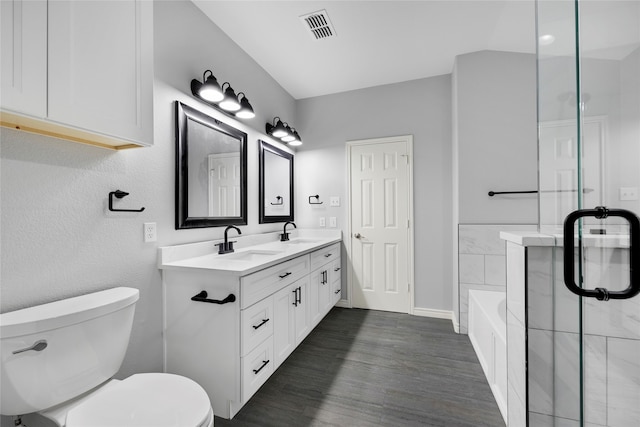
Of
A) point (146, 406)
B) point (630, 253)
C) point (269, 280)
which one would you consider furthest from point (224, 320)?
point (630, 253)

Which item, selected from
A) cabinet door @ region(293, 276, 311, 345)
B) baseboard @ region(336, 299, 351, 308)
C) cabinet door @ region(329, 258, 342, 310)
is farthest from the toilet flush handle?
baseboard @ region(336, 299, 351, 308)

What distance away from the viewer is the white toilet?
34.3 inches

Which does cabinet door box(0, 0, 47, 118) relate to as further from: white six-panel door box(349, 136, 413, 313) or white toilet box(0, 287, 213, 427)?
white six-panel door box(349, 136, 413, 313)

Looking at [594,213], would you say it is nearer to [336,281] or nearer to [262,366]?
[262,366]

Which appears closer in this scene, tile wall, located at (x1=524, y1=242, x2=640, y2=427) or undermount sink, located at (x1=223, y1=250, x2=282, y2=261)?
tile wall, located at (x1=524, y1=242, x2=640, y2=427)

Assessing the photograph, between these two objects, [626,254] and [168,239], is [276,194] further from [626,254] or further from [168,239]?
[626,254]

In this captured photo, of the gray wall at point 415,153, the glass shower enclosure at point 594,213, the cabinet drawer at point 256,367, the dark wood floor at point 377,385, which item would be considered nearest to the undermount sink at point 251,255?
the cabinet drawer at point 256,367

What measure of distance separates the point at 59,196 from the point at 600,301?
2051 millimetres

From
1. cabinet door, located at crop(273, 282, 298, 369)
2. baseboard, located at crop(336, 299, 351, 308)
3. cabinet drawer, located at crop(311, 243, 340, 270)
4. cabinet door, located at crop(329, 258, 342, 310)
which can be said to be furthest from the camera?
baseboard, located at crop(336, 299, 351, 308)

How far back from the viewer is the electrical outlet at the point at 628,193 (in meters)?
0.71

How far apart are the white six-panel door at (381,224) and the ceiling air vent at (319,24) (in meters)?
1.26

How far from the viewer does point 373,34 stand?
228cm

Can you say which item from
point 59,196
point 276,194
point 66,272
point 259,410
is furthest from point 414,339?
point 59,196

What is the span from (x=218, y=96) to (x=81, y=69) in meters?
0.91
